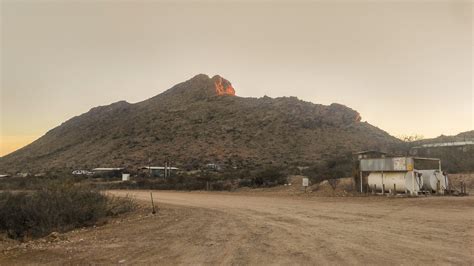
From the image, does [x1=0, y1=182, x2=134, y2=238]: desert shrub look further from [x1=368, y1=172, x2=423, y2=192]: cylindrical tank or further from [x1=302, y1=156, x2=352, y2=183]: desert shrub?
[x1=302, y1=156, x2=352, y2=183]: desert shrub

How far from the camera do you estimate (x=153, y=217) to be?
1784 centimetres

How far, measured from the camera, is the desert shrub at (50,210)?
15750 mm

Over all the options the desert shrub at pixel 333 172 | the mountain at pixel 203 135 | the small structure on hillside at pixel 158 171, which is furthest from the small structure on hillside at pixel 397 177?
the small structure on hillside at pixel 158 171

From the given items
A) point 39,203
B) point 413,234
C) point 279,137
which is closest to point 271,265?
point 413,234

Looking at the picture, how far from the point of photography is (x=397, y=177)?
27016mm

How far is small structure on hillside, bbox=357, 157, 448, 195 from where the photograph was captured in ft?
87.5

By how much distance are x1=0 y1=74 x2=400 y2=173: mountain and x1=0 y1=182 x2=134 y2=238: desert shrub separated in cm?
4854

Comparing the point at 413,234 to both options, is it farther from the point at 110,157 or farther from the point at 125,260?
the point at 110,157

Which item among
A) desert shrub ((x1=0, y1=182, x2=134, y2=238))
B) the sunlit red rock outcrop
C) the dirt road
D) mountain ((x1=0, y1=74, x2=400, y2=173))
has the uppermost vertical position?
the sunlit red rock outcrop

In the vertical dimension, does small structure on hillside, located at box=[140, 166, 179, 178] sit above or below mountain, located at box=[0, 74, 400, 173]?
below

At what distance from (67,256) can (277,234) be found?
5.50 metres

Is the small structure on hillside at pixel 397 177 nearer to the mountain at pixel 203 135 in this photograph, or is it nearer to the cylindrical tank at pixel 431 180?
the cylindrical tank at pixel 431 180

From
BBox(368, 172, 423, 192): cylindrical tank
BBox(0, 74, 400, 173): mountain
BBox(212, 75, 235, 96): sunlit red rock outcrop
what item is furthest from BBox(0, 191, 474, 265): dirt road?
BBox(212, 75, 235, 96): sunlit red rock outcrop

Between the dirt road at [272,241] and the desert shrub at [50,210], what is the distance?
1466 millimetres
